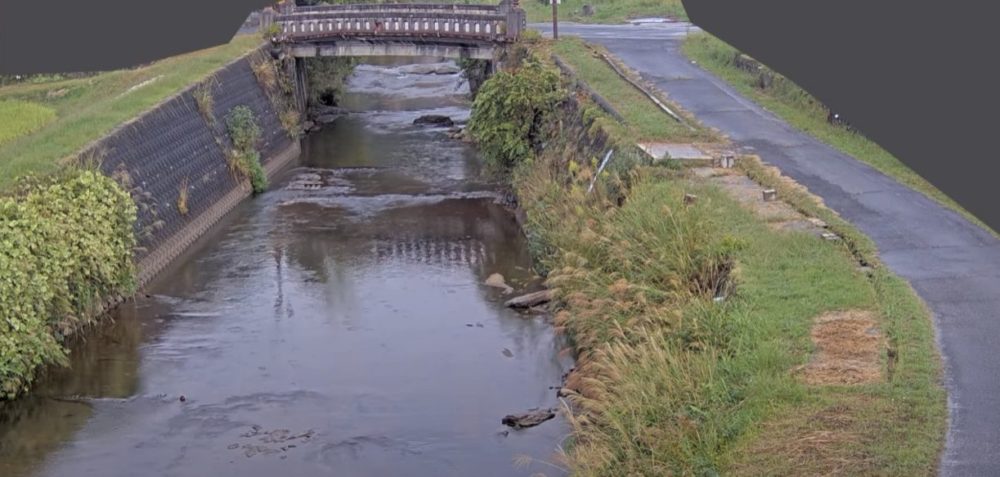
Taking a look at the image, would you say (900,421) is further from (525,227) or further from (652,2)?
(652,2)

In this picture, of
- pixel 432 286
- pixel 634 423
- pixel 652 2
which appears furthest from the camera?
pixel 652 2

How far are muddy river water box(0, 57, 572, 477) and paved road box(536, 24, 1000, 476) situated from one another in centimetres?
529

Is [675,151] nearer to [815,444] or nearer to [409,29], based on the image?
[815,444]

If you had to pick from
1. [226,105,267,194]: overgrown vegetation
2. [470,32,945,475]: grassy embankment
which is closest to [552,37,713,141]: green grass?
[470,32,945,475]: grassy embankment

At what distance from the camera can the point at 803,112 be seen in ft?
102

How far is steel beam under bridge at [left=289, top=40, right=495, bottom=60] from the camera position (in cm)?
4000

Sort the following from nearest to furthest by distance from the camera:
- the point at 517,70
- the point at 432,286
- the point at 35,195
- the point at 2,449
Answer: the point at 2,449 < the point at 35,195 < the point at 432,286 < the point at 517,70

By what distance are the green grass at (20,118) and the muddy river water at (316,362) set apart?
16.8 feet

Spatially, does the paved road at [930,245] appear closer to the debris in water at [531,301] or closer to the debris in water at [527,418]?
the debris in water at [531,301]

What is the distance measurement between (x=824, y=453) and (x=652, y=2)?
44.1 meters

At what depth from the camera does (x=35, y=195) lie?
21.1 m

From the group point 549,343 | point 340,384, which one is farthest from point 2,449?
point 549,343

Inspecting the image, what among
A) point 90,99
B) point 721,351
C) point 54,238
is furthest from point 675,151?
point 90,99

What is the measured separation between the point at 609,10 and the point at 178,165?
90.4ft
